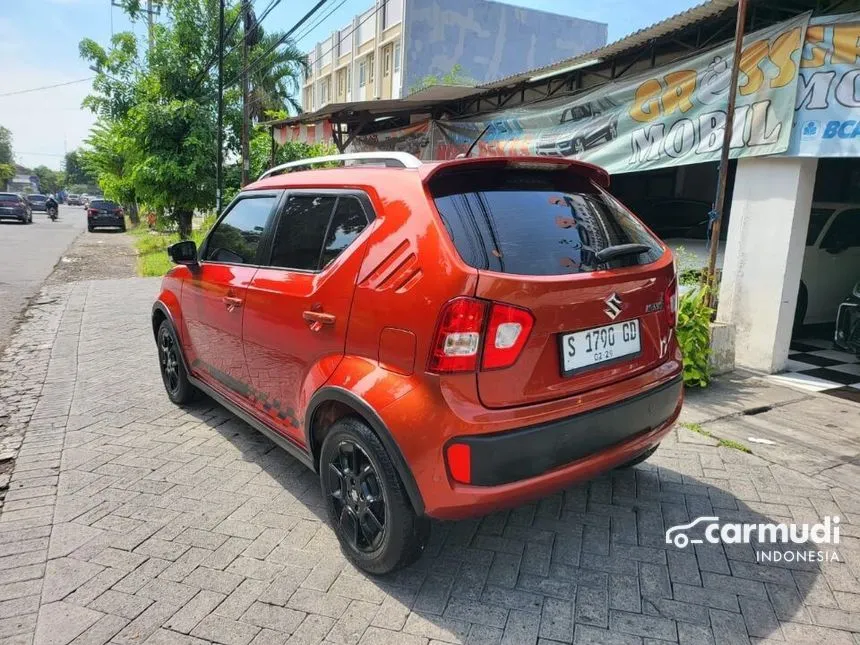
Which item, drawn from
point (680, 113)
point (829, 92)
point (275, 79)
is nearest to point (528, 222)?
point (829, 92)

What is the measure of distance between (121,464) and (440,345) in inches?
104

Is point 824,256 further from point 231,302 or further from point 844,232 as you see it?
point 231,302

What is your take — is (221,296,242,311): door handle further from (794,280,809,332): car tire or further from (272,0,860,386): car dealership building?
(794,280,809,332): car tire

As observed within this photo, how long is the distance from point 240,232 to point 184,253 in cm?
61

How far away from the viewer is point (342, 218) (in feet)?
9.00

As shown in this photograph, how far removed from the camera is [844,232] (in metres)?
7.00

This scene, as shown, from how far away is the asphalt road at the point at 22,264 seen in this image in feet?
29.4

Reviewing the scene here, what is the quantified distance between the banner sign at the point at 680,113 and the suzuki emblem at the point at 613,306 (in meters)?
3.75

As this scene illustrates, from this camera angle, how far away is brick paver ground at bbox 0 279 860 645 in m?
2.25

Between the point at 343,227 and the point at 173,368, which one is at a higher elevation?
the point at 343,227

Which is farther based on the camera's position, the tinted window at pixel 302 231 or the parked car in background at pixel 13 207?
the parked car in background at pixel 13 207

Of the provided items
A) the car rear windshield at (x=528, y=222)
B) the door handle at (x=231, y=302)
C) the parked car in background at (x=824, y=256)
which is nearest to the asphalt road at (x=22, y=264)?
the door handle at (x=231, y=302)

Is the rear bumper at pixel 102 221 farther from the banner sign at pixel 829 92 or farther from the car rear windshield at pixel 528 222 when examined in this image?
the car rear windshield at pixel 528 222

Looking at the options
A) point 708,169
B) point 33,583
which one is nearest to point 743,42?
point 708,169
